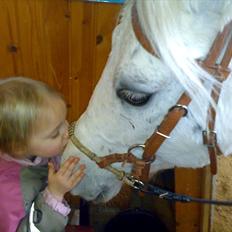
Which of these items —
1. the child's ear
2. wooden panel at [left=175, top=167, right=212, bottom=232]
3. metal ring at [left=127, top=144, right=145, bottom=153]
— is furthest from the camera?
wooden panel at [left=175, top=167, right=212, bottom=232]

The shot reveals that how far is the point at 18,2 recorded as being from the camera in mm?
1316

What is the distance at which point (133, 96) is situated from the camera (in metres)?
0.80

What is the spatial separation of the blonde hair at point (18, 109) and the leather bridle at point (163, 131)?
10 cm

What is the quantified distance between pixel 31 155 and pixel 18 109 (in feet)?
0.50

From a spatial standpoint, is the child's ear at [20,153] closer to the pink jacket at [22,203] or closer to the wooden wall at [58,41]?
the pink jacket at [22,203]

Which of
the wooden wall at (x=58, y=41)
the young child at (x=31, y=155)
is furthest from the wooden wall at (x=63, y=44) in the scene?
the young child at (x=31, y=155)

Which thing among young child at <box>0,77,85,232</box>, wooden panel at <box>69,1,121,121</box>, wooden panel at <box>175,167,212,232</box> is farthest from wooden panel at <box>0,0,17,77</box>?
wooden panel at <box>175,167,212,232</box>

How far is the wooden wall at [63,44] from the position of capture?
4.33ft

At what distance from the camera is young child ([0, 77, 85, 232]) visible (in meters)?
0.96

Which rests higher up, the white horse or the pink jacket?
the white horse

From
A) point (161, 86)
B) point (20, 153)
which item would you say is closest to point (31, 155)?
point (20, 153)

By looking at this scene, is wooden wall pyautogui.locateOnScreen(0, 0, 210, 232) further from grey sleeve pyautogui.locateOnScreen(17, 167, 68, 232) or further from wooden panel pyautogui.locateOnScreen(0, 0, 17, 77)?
→ grey sleeve pyautogui.locateOnScreen(17, 167, 68, 232)

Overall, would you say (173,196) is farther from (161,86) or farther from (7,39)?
(7,39)

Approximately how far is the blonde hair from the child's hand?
10cm
